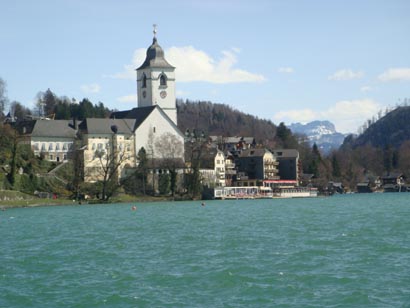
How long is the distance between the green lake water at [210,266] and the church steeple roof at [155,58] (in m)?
72.2

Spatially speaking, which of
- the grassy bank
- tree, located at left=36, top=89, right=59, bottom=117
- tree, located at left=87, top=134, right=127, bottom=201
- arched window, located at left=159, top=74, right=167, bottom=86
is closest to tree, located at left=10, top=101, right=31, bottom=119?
tree, located at left=36, top=89, right=59, bottom=117

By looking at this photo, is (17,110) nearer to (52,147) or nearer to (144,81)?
(144,81)

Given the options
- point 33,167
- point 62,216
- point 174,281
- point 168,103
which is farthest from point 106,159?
point 174,281

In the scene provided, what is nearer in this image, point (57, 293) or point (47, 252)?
point (57, 293)

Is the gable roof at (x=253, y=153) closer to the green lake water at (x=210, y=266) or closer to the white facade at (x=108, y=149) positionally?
the white facade at (x=108, y=149)

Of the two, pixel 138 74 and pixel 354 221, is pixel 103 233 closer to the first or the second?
pixel 354 221

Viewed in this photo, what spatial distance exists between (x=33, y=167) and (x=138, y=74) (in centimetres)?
3036

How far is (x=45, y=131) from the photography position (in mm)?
108750

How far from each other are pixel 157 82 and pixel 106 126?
1201 centimetres

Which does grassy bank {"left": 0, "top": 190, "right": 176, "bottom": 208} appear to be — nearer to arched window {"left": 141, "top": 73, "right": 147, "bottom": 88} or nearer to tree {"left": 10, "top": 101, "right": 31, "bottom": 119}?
arched window {"left": 141, "top": 73, "right": 147, "bottom": 88}

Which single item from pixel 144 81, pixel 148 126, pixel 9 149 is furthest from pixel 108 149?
pixel 9 149

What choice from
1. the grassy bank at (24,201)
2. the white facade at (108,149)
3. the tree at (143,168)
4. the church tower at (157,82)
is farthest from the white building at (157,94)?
the grassy bank at (24,201)

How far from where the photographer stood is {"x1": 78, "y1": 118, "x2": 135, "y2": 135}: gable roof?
11123 centimetres

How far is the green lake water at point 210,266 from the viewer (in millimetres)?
24344
